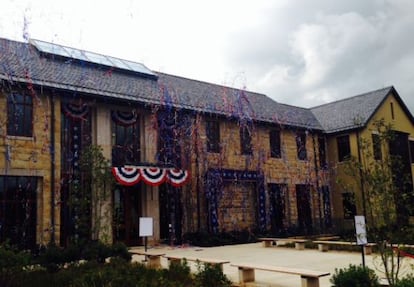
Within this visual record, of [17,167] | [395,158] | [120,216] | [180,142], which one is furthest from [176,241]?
[395,158]

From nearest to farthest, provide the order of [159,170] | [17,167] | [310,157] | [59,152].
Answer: [17,167]
[59,152]
[159,170]
[310,157]

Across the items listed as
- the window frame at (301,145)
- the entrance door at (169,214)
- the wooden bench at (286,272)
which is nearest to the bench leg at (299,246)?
the entrance door at (169,214)

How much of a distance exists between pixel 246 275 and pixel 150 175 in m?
8.54

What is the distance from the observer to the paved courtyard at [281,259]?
9562 millimetres

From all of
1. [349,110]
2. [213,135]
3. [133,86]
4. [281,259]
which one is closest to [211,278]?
[281,259]

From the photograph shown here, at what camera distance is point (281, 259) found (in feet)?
44.2

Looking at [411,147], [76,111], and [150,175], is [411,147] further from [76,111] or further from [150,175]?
[76,111]

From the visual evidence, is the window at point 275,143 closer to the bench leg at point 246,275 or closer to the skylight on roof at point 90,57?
the skylight on roof at point 90,57

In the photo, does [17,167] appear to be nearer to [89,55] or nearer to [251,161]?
[89,55]

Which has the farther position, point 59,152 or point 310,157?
point 310,157

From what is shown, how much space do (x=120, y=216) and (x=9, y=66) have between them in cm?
694

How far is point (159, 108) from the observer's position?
1898 cm

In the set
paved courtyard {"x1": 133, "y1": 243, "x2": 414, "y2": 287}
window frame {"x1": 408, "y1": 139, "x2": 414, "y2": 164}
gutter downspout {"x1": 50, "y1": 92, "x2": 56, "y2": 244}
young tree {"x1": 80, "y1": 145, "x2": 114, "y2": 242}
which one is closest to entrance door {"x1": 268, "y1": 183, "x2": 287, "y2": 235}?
paved courtyard {"x1": 133, "y1": 243, "x2": 414, "y2": 287}

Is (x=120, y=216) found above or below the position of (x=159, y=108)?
below
